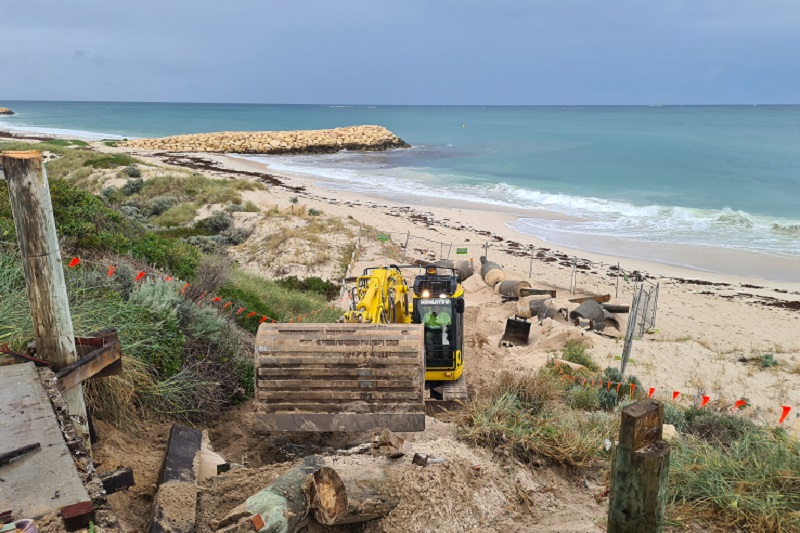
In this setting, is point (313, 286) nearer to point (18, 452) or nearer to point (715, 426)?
point (715, 426)

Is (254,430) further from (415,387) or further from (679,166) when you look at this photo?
(679,166)

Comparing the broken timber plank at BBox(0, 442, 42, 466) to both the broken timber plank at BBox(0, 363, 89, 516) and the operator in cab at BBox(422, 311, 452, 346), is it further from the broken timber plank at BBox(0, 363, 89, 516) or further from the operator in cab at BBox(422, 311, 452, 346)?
the operator in cab at BBox(422, 311, 452, 346)

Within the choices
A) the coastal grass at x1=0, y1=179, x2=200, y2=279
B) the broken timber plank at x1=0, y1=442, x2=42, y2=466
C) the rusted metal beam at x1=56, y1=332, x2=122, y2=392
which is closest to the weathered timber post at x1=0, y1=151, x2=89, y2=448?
the rusted metal beam at x1=56, y1=332, x2=122, y2=392

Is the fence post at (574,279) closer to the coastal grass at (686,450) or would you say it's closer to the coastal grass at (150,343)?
the coastal grass at (686,450)

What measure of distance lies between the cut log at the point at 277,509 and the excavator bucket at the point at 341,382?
205cm

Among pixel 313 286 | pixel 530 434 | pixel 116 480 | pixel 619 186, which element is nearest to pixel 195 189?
pixel 313 286

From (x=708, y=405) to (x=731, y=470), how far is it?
17.8 feet

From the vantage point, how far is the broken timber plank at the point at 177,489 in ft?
13.8

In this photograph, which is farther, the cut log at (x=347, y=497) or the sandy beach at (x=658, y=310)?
the sandy beach at (x=658, y=310)

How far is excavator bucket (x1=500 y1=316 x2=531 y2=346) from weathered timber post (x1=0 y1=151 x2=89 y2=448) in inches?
464

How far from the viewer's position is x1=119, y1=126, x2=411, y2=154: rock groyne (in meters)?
68.2

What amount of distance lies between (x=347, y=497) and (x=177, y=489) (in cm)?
125

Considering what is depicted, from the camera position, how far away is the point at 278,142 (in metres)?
72.7

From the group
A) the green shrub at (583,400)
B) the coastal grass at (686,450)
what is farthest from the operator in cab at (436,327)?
the green shrub at (583,400)
